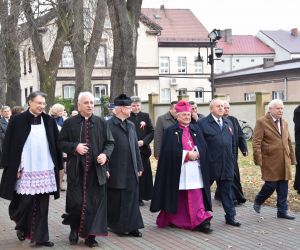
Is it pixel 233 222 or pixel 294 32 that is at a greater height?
pixel 294 32

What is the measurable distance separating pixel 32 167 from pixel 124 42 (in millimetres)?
8773

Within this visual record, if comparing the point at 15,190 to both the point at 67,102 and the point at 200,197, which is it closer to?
the point at 200,197

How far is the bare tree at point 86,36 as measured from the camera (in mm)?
20038

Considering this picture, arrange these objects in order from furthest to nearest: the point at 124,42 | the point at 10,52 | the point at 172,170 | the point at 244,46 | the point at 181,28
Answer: the point at 244,46
the point at 181,28
the point at 10,52
the point at 124,42
the point at 172,170

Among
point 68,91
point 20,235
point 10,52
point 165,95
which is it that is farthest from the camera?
point 165,95

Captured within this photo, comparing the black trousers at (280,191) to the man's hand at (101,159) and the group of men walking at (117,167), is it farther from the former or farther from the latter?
the man's hand at (101,159)

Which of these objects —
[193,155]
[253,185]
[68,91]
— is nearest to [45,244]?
[193,155]

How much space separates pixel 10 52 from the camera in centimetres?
2608

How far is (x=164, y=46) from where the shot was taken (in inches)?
2301

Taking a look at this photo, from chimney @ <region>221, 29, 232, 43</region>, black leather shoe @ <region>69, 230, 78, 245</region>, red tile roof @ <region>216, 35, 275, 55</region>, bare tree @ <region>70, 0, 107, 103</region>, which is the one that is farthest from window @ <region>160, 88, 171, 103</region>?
black leather shoe @ <region>69, 230, 78, 245</region>

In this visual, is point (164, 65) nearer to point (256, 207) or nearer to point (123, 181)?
point (256, 207)

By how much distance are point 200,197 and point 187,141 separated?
0.83m

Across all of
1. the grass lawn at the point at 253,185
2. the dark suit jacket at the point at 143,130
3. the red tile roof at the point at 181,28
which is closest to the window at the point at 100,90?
the red tile roof at the point at 181,28

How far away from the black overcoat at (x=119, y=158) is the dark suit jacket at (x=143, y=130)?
210cm
